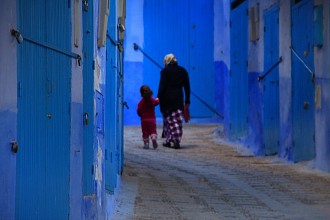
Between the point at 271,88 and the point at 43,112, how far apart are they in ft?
29.8

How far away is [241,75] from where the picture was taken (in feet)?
52.5

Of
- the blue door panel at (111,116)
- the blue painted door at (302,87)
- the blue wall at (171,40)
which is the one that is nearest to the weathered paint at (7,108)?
the blue door panel at (111,116)

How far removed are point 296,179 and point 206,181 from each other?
3.70 feet

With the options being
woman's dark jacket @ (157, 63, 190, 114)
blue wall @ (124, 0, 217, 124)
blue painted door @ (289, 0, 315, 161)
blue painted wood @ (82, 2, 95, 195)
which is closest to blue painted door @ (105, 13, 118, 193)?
blue painted wood @ (82, 2, 95, 195)

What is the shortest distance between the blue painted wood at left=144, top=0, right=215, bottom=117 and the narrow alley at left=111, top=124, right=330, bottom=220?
5.23m

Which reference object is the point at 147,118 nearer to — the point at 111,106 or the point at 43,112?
the point at 111,106

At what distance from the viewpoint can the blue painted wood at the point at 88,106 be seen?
6.46m

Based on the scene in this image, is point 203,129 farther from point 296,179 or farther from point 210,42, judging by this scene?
point 296,179

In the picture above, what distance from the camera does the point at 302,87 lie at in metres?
12.6

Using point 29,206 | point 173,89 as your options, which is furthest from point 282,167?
point 29,206

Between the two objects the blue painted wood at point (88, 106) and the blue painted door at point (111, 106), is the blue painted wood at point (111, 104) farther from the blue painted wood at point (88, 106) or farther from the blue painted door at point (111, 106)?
the blue painted wood at point (88, 106)

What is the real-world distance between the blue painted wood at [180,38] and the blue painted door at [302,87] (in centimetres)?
736

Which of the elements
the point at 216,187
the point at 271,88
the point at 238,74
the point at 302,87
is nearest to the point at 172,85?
the point at 238,74

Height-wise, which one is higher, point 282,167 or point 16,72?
point 16,72
